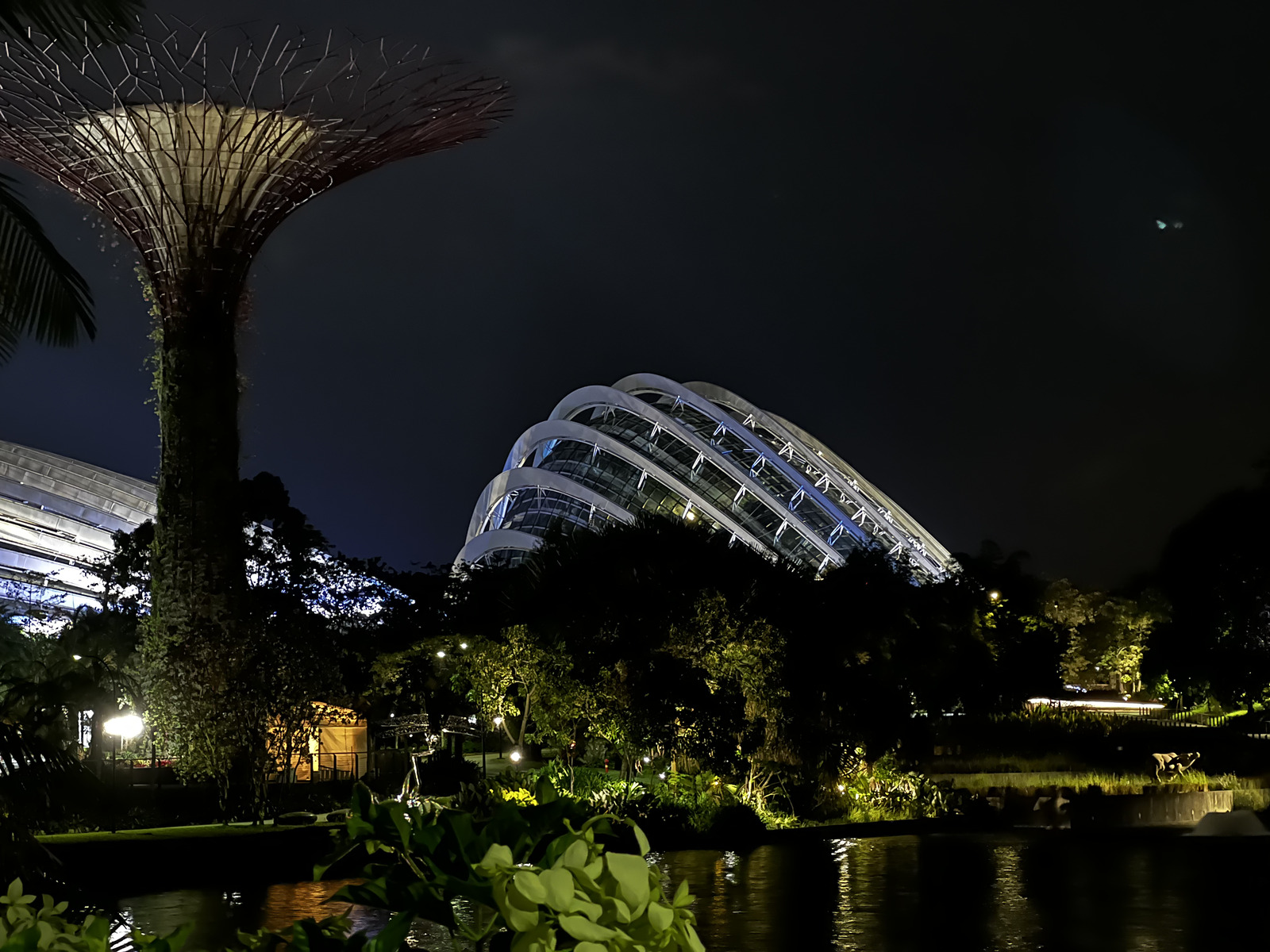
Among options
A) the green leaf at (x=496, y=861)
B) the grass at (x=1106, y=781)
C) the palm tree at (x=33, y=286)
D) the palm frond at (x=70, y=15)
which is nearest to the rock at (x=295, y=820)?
the palm tree at (x=33, y=286)

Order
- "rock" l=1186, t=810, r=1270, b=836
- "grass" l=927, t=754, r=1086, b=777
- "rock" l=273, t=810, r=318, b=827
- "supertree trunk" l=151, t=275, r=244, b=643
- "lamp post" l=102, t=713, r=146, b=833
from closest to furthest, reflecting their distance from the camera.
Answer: "rock" l=273, t=810, r=318, b=827 → "supertree trunk" l=151, t=275, r=244, b=643 → "lamp post" l=102, t=713, r=146, b=833 → "rock" l=1186, t=810, r=1270, b=836 → "grass" l=927, t=754, r=1086, b=777

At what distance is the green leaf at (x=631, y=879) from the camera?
210 centimetres

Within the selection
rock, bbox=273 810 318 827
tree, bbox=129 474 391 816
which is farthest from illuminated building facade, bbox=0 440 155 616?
rock, bbox=273 810 318 827

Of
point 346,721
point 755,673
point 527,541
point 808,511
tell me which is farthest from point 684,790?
point 808,511

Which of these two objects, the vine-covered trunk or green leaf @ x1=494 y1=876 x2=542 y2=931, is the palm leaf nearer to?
green leaf @ x1=494 y1=876 x2=542 y2=931

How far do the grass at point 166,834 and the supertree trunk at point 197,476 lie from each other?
3062 millimetres

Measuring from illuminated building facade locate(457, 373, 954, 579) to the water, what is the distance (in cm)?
4009

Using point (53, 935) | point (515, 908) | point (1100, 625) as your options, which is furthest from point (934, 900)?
point (1100, 625)

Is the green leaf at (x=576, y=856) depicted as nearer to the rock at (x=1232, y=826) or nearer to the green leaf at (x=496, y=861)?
the green leaf at (x=496, y=861)

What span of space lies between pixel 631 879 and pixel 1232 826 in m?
25.1

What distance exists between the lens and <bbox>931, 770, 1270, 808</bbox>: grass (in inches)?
1181

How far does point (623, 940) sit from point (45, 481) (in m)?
70.6

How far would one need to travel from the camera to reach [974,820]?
26.4 m

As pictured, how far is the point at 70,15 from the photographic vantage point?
5.95 m
